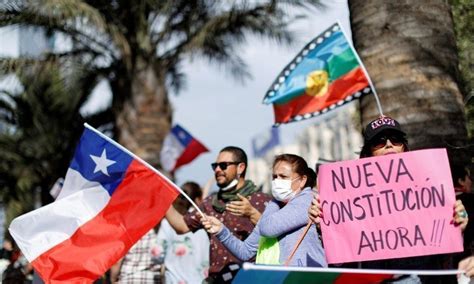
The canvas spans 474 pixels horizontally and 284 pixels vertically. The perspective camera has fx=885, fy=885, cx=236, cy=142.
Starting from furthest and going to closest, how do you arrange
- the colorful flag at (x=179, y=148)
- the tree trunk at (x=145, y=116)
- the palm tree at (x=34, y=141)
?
1. the palm tree at (x=34, y=141)
2. the tree trunk at (x=145, y=116)
3. the colorful flag at (x=179, y=148)

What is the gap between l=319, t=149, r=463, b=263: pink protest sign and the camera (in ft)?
13.3

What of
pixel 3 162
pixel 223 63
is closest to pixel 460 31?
pixel 223 63

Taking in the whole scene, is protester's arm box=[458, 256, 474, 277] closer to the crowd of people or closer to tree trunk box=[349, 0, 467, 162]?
the crowd of people

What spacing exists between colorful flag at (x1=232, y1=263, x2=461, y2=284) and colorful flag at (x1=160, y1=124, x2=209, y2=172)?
8856mm

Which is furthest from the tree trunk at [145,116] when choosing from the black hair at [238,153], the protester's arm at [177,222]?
the black hair at [238,153]

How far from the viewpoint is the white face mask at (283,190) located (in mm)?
4875

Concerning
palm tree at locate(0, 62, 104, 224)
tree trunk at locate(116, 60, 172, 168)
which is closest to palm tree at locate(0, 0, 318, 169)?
tree trunk at locate(116, 60, 172, 168)

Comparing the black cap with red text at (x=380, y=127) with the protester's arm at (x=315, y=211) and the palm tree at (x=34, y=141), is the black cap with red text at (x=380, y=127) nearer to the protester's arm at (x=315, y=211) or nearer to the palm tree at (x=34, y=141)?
the protester's arm at (x=315, y=211)

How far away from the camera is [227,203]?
5.82 metres

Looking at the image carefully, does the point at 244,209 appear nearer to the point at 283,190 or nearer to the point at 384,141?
the point at 283,190

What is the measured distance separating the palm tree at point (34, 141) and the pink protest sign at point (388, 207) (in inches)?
567

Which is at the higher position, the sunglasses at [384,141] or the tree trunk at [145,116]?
the tree trunk at [145,116]

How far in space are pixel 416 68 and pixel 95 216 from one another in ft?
7.87

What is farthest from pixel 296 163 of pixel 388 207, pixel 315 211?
pixel 388 207
